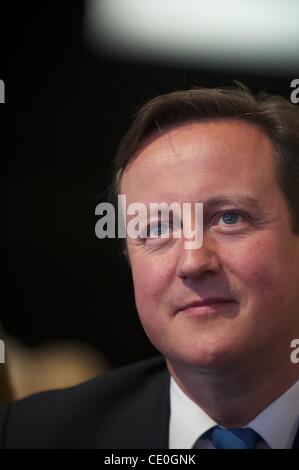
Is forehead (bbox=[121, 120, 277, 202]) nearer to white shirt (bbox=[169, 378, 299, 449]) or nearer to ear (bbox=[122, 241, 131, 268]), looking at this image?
ear (bbox=[122, 241, 131, 268])

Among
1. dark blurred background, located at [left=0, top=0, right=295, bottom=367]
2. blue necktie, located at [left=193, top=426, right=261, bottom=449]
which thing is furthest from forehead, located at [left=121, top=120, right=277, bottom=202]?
blue necktie, located at [left=193, top=426, right=261, bottom=449]

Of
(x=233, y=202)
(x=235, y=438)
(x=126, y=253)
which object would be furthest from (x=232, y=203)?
(x=235, y=438)

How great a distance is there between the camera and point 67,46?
1.28 metres

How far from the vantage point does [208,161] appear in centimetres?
113

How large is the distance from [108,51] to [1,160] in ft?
1.00

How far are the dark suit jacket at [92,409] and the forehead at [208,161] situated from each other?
346 millimetres

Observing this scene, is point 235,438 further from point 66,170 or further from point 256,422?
point 66,170

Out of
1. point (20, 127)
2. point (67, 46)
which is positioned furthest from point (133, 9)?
point (20, 127)

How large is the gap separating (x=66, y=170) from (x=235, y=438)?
60 cm

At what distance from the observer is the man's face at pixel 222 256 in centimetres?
112

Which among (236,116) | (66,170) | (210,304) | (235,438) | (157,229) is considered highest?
(236,116)

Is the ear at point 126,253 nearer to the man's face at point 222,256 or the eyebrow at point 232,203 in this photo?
the man's face at point 222,256

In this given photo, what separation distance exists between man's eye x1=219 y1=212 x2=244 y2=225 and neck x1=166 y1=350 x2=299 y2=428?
251mm
